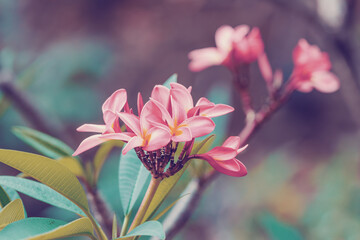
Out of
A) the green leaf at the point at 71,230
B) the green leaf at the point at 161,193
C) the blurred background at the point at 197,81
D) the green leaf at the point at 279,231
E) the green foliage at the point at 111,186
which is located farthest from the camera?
the blurred background at the point at 197,81

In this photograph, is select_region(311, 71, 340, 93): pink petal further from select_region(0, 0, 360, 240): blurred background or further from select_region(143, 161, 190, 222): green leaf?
select_region(0, 0, 360, 240): blurred background

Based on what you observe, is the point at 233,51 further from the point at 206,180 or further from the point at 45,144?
the point at 45,144

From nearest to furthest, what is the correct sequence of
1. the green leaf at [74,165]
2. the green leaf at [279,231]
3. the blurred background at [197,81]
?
the green leaf at [74,165] → the green leaf at [279,231] → the blurred background at [197,81]

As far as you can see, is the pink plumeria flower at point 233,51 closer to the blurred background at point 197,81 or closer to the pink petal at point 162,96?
the pink petal at point 162,96

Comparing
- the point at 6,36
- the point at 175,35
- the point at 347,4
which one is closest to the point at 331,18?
the point at 347,4

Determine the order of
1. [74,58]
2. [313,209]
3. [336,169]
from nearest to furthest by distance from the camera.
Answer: [313,209], [336,169], [74,58]

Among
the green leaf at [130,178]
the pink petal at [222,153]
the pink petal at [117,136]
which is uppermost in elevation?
the pink petal at [117,136]

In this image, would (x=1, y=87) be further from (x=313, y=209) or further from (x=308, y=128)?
(x=308, y=128)

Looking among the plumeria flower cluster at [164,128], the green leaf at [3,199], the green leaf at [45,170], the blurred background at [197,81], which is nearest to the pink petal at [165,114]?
the plumeria flower cluster at [164,128]

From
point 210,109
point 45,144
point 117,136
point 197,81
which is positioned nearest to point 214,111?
point 210,109
